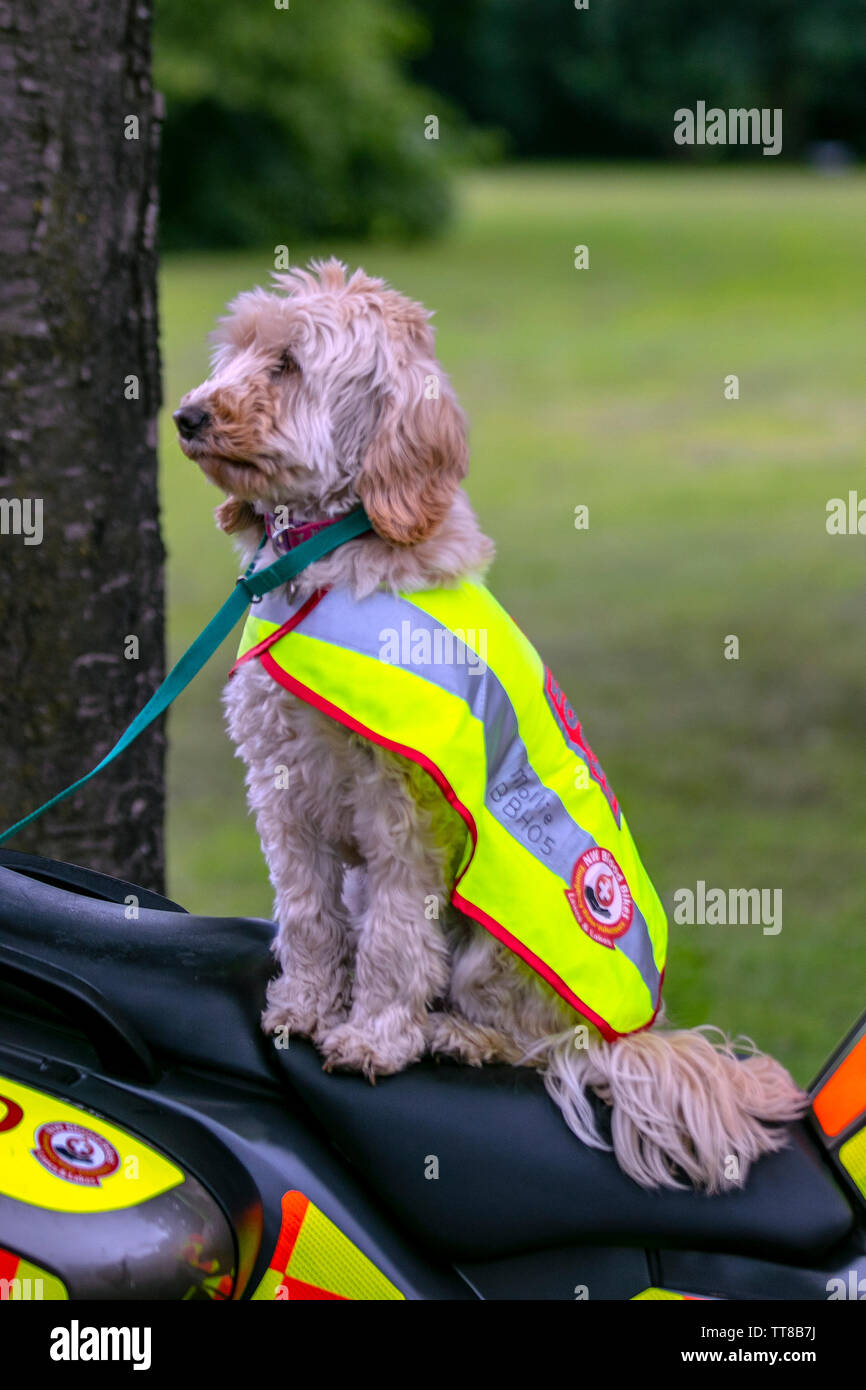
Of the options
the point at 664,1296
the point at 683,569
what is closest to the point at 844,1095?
the point at 664,1296

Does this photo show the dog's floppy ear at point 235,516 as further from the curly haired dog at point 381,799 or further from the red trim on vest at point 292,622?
the red trim on vest at point 292,622

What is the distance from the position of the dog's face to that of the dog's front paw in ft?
2.25

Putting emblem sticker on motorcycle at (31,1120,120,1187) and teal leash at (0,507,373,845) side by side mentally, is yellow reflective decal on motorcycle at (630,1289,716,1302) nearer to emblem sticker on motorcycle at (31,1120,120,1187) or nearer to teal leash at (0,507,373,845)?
emblem sticker on motorcycle at (31,1120,120,1187)

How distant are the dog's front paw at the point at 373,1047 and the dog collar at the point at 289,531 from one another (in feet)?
2.24

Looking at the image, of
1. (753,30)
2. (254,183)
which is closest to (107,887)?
(254,183)

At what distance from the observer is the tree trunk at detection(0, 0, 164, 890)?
280 cm

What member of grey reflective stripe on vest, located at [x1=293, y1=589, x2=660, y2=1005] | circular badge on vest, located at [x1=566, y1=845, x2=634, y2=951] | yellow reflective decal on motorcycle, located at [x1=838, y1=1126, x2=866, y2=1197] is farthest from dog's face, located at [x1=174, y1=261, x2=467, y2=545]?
yellow reflective decal on motorcycle, located at [x1=838, y1=1126, x2=866, y2=1197]

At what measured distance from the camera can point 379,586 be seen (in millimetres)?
2102

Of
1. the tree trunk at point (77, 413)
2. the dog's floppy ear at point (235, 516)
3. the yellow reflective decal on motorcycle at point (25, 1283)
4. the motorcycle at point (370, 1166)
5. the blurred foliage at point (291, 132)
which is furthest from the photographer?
the blurred foliage at point (291, 132)

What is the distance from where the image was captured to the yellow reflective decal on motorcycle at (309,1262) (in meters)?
1.97

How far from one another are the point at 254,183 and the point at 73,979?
84.5 feet

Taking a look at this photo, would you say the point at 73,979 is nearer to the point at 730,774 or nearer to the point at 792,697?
the point at 730,774

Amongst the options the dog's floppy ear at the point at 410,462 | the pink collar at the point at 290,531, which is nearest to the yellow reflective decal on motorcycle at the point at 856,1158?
the dog's floppy ear at the point at 410,462

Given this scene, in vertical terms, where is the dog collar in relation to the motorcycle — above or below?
above
